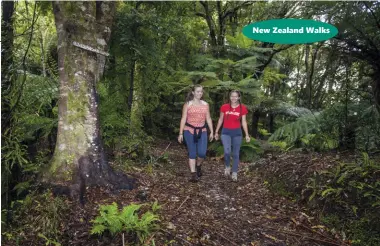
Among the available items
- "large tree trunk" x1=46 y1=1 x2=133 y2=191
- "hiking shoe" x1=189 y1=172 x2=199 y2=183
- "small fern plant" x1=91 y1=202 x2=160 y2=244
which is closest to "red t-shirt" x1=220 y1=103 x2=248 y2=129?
"hiking shoe" x1=189 y1=172 x2=199 y2=183

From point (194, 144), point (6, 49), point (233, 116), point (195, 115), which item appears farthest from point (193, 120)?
point (6, 49)

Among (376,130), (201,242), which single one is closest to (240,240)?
(201,242)

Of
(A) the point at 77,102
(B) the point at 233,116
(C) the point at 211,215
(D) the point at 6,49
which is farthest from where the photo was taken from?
(B) the point at 233,116

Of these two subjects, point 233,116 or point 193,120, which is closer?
point 193,120

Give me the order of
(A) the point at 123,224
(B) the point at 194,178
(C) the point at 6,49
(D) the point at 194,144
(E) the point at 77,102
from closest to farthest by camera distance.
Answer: (C) the point at 6,49, (A) the point at 123,224, (E) the point at 77,102, (B) the point at 194,178, (D) the point at 194,144

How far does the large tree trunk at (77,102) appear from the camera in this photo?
4.02m

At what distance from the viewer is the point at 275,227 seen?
398 cm

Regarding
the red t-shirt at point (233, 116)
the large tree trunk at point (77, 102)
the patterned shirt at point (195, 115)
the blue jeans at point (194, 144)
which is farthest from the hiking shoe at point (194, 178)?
the large tree trunk at point (77, 102)

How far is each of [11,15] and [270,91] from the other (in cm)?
2012

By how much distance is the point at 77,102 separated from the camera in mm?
4059

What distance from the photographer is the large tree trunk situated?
4.02 metres

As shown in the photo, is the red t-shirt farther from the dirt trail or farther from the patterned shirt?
the dirt trail

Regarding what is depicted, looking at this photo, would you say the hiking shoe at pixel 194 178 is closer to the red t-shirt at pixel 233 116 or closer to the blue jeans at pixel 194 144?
the blue jeans at pixel 194 144

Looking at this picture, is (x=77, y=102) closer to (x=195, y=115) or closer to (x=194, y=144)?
(x=195, y=115)
